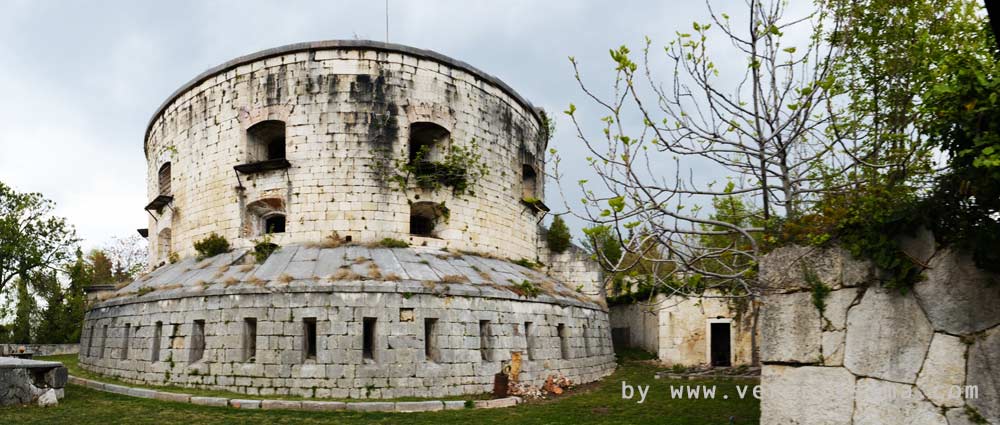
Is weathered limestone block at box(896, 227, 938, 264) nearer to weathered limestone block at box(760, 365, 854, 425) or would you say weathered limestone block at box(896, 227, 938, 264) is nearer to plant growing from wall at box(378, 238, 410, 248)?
weathered limestone block at box(760, 365, 854, 425)

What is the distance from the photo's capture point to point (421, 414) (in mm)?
10742

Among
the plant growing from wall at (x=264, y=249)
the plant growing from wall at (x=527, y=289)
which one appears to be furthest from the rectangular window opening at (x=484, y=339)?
the plant growing from wall at (x=264, y=249)

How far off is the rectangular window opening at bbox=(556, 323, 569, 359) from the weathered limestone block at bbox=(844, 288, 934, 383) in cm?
1050

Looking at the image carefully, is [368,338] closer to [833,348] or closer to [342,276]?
[342,276]

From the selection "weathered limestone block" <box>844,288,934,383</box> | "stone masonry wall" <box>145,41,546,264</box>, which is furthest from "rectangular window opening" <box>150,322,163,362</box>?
"weathered limestone block" <box>844,288,934,383</box>

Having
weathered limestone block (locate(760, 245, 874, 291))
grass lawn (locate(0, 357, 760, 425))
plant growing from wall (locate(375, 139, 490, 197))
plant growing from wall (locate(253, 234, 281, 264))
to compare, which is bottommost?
grass lawn (locate(0, 357, 760, 425))

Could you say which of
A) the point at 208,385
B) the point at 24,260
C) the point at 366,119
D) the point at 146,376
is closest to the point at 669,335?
the point at 366,119

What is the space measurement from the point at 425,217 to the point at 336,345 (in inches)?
211

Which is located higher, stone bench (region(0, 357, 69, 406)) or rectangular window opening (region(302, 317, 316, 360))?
rectangular window opening (region(302, 317, 316, 360))

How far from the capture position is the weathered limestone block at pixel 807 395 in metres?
4.60

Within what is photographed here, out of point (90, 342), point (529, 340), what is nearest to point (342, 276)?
point (529, 340)

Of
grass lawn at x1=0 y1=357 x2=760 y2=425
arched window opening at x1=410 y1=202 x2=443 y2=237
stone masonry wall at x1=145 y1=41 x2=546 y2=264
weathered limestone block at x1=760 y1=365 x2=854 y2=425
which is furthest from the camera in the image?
arched window opening at x1=410 y1=202 x2=443 y2=237

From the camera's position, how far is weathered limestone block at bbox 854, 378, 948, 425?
4.18 metres

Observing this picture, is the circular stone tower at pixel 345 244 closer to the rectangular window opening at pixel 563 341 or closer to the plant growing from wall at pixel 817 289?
the rectangular window opening at pixel 563 341
